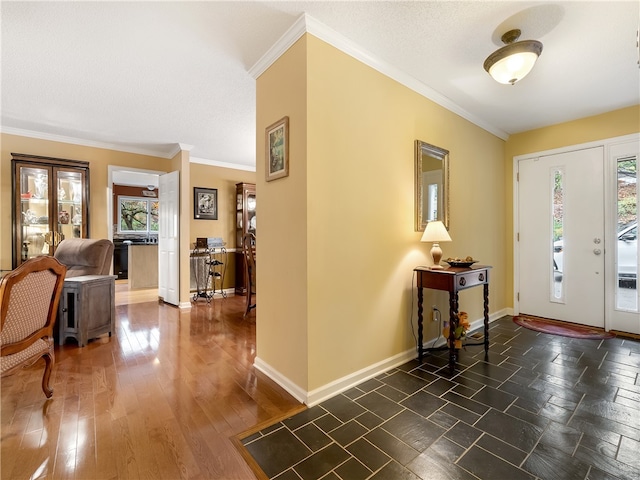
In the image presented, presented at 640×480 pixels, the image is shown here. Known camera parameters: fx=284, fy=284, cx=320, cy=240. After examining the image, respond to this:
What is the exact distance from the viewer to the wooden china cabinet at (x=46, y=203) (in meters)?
3.80

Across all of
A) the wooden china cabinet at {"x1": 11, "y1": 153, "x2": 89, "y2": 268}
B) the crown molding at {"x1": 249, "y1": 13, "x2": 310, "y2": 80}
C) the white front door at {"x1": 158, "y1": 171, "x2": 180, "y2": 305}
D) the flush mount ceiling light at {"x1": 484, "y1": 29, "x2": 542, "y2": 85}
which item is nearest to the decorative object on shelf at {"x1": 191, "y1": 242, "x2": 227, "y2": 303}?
the white front door at {"x1": 158, "y1": 171, "x2": 180, "y2": 305}

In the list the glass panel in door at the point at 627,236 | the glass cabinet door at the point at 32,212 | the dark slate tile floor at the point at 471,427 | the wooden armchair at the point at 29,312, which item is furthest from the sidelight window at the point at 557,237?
the glass cabinet door at the point at 32,212

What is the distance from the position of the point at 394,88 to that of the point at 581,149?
9.28ft

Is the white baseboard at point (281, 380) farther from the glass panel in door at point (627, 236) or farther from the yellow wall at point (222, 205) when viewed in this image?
the glass panel in door at point (627, 236)

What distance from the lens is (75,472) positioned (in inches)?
52.7

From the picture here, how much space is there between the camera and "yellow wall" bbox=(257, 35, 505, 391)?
1968 millimetres

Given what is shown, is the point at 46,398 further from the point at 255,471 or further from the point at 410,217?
the point at 410,217

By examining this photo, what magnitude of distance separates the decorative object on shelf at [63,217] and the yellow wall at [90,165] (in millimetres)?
279

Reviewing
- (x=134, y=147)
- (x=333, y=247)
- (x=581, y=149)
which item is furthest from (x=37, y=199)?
(x=581, y=149)

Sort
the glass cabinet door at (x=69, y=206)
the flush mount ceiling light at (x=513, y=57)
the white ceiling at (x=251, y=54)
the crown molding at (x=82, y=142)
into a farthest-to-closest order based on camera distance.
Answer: the glass cabinet door at (x=69, y=206) → the crown molding at (x=82, y=142) → the flush mount ceiling light at (x=513, y=57) → the white ceiling at (x=251, y=54)

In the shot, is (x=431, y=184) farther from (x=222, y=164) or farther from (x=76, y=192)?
(x=76, y=192)

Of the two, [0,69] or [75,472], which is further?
[0,69]

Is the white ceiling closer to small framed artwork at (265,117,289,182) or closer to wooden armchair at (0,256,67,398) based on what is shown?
small framed artwork at (265,117,289,182)

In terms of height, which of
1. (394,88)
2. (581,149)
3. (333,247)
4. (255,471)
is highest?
(394,88)
